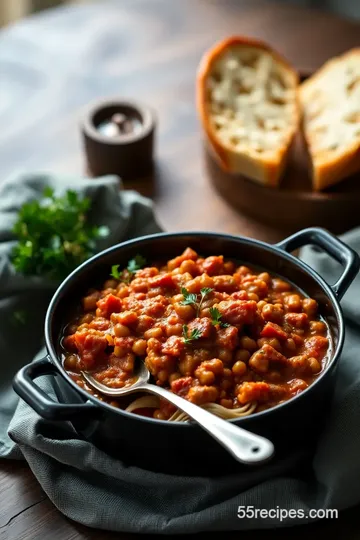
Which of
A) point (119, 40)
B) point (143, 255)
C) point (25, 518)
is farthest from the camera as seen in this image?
point (119, 40)

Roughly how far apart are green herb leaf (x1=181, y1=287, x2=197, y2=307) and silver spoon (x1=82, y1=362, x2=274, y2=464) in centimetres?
26

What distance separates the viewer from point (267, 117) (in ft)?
11.1

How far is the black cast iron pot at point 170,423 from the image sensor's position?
6.44ft

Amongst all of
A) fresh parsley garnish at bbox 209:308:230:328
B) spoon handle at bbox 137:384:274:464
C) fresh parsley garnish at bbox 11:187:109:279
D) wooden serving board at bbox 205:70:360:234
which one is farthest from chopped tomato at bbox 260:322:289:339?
wooden serving board at bbox 205:70:360:234

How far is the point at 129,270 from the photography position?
2492 mm

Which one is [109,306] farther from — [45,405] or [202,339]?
[45,405]

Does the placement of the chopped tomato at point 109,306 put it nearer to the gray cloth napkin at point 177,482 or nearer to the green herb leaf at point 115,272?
the green herb leaf at point 115,272

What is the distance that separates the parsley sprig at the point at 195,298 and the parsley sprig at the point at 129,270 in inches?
10.4

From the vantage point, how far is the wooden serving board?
10.3 ft

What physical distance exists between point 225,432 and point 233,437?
0.08 feet

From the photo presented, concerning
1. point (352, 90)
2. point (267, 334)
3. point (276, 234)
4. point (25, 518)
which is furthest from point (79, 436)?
point (352, 90)

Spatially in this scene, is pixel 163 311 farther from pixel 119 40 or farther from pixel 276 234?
pixel 119 40

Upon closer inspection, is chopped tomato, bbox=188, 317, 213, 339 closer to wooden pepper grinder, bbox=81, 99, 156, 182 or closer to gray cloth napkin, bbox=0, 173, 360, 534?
gray cloth napkin, bbox=0, 173, 360, 534

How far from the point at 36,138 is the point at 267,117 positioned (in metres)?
1.09
